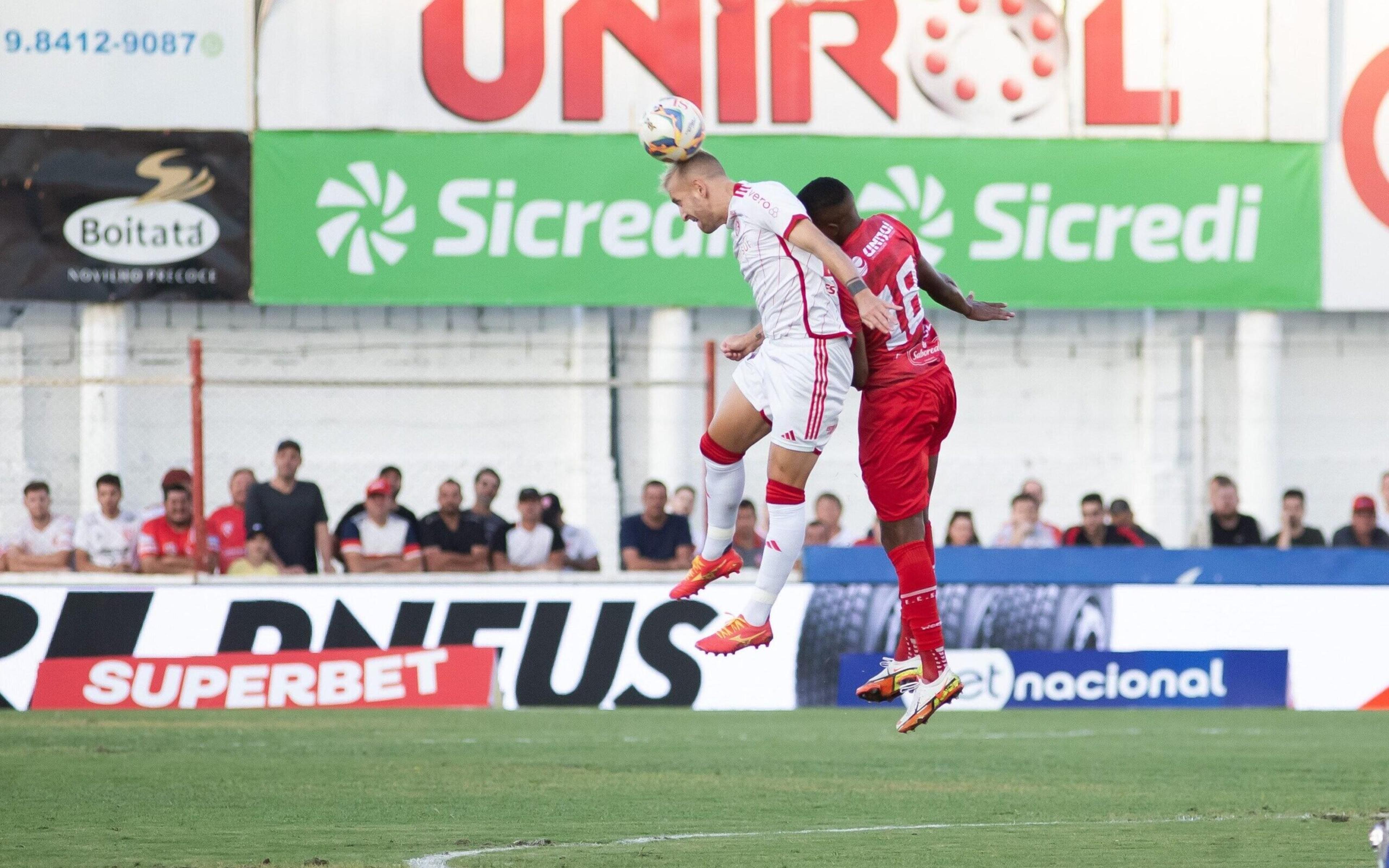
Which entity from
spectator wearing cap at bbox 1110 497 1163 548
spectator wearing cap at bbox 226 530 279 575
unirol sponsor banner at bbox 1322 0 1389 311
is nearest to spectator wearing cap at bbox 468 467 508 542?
spectator wearing cap at bbox 226 530 279 575

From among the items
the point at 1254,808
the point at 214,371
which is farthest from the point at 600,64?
the point at 1254,808

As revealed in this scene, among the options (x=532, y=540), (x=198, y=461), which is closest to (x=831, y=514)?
(x=532, y=540)

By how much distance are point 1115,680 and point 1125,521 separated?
2.24 metres

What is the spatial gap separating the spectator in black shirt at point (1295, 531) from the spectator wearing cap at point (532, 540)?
20.9 ft

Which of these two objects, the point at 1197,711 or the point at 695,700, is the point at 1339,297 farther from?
the point at 695,700

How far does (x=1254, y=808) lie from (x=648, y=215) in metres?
12.6

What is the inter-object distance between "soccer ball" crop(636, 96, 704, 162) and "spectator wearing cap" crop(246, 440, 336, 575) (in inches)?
340

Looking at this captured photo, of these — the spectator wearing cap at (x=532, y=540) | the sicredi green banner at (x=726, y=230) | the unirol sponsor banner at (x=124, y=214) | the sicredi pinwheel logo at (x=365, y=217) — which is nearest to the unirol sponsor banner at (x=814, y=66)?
the sicredi green banner at (x=726, y=230)

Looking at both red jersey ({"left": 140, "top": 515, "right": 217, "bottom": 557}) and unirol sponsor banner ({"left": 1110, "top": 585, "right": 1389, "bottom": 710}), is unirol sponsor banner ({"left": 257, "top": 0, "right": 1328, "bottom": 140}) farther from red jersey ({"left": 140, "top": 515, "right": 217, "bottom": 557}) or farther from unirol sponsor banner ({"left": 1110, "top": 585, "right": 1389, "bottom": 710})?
unirol sponsor banner ({"left": 1110, "top": 585, "right": 1389, "bottom": 710})

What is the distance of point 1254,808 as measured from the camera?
31.2 feet

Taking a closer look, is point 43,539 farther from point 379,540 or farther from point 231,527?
point 379,540

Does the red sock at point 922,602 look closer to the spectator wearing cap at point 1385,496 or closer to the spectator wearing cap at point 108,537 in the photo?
the spectator wearing cap at point 108,537

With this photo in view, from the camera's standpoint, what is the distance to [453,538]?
1630 centimetres

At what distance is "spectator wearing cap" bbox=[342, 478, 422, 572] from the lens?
52.5 feet
